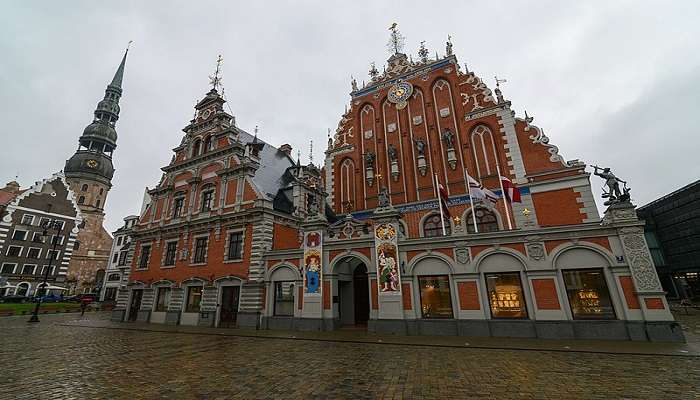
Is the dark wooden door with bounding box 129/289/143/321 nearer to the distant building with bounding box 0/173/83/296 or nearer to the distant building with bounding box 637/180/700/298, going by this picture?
the distant building with bounding box 0/173/83/296

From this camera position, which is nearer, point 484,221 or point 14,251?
point 484,221

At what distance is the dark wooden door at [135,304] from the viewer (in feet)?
77.5

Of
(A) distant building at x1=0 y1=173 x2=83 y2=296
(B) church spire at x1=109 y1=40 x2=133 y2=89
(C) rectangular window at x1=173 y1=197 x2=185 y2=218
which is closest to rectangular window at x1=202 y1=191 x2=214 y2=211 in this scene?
(C) rectangular window at x1=173 y1=197 x2=185 y2=218

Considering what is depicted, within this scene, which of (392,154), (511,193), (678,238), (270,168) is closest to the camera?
(511,193)

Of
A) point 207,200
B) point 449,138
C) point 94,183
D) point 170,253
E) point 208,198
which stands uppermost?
point 94,183

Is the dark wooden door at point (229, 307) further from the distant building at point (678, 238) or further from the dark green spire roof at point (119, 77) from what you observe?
the dark green spire roof at point (119, 77)

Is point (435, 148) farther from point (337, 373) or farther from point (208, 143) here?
point (208, 143)

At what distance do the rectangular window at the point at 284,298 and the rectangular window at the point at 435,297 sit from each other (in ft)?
26.3

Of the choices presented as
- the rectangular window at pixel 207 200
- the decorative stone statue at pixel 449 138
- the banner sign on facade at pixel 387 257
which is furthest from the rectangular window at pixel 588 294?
the rectangular window at pixel 207 200

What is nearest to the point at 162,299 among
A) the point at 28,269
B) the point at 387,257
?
the point at 387,257

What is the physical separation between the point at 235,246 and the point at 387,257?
10927 millimetres

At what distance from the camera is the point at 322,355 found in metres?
10.3

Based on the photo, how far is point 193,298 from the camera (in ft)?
69.1

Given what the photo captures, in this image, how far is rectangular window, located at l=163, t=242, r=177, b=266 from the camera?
920 inches
